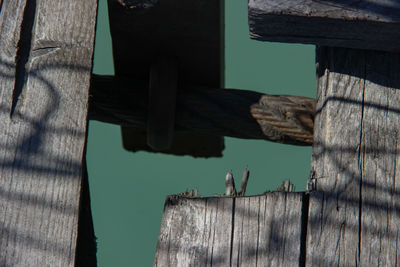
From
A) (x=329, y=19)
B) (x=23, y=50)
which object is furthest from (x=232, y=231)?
(x=23, y=50)

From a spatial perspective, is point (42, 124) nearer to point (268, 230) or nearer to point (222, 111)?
point (268, 230)

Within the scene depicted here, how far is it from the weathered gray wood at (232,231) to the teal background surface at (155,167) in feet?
17.0

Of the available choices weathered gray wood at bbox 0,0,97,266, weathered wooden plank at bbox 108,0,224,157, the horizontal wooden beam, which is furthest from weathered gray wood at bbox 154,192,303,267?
weathered wooden plank at bbox 108,0,224,157

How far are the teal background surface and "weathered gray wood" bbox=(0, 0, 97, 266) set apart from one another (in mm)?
5127

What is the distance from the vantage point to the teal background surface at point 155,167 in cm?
711

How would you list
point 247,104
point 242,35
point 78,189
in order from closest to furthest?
point 78,189 < point 247,104 < point 242,35

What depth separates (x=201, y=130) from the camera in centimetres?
235

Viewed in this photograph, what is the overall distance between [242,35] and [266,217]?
6.52 metres

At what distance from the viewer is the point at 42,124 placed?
1.65m

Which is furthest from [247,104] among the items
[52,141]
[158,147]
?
[52,141]

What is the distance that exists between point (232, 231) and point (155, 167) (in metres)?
5.48

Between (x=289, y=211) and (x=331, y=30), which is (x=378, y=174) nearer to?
(x=289, y=211)

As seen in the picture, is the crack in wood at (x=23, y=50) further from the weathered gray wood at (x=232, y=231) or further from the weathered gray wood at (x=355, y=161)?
the weathered gray wood at (x=355, y=161)

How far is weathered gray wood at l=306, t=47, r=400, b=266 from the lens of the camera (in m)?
1.64
